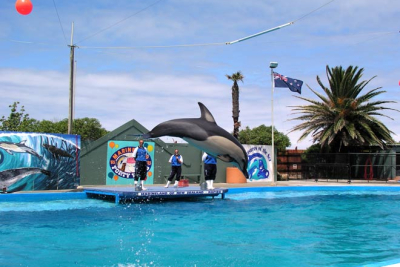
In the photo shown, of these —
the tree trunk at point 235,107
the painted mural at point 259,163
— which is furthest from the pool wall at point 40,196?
the tree trunk at point 235,107

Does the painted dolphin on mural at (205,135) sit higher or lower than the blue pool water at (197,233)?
higher

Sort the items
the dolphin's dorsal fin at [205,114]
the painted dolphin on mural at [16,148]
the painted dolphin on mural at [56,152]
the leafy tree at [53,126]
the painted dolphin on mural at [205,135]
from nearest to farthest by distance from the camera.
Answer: the painted dolphin on mural at [205,135], the dolphin's dorsal fin at [205,114], the painted dolphin on mural at [16,148], the painted dolphin on mural at [56,152], the leafy tree at [53,126]

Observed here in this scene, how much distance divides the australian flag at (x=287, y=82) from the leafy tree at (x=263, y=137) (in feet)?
26.8

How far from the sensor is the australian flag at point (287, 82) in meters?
19.8

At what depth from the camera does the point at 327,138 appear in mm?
24797

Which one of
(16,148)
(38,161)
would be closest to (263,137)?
(38,161)

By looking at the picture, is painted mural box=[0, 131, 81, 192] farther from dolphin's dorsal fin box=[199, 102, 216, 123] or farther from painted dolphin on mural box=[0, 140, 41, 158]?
dolphin's dorsal fin box=[199, 102, 216, 123]

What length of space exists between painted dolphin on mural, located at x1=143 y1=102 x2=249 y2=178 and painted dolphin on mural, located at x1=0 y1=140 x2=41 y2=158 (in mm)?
7833

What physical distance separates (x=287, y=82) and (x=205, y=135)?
12.9m

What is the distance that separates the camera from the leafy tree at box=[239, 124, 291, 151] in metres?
30.0

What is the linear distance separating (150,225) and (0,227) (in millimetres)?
2919

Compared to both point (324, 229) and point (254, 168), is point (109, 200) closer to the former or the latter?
point (324, 229)

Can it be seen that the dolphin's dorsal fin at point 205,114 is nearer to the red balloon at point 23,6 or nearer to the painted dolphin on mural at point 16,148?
the red balloon at point 23,6

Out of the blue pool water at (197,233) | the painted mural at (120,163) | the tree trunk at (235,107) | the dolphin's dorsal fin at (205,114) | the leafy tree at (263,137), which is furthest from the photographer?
the leafy tree at (263,137)
